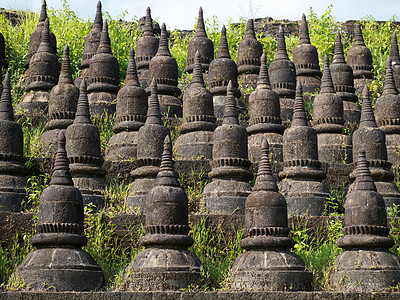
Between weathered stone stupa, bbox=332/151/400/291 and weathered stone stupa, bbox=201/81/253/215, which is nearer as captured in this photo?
weathered stone stupa, bbox=332/151/400/291

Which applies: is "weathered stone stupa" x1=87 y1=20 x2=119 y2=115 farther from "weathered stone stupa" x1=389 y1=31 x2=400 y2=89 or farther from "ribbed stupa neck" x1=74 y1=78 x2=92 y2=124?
"weathered stone stupa" x1=389 y1=31 x2=400 y2=89

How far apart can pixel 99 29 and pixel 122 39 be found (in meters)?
1.82

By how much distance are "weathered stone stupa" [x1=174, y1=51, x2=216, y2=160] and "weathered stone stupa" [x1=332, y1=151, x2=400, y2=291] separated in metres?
2.90

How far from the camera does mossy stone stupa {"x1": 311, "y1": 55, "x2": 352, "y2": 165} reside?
11.3 meters

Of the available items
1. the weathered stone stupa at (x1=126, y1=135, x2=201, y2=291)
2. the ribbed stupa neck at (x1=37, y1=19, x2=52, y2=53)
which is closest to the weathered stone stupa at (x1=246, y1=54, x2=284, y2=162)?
the weathered stone stupa at (x1=126, y1=135, x2=201, y2=291)

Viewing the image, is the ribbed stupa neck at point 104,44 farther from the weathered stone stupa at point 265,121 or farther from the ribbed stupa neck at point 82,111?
the weathered stone stupa at point 265,121

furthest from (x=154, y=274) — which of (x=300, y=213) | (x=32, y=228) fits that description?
(x=300, y=213)

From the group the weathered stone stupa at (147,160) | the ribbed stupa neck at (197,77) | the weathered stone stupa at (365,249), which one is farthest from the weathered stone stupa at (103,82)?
the weathered stone stupa at (365,249)

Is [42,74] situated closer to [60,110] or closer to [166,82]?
[60,110]

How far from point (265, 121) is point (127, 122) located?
6.41ft

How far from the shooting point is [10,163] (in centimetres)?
967

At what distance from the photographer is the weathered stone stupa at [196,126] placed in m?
10.9

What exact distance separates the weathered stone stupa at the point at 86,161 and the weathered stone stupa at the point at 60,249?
1.46 metres

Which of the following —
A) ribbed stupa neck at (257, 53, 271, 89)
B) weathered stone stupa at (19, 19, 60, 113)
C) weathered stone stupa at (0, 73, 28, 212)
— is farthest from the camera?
weathered stone stupa at (19, 19, 60, 113)
